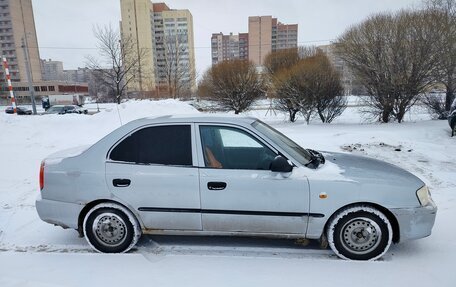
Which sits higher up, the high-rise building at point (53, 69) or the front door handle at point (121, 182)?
the high-rise building at point (53, 69)

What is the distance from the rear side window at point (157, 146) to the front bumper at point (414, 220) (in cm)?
238

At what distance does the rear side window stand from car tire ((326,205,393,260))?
1.82 m

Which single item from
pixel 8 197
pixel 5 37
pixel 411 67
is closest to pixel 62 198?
pixel 8 197

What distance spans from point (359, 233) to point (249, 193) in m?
1.29

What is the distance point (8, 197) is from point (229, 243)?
14.4 feet

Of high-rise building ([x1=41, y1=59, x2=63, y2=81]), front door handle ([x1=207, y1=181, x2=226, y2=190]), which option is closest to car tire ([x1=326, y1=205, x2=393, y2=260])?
front door handle ([x1=207, y1=181, x2=226, y2=190])

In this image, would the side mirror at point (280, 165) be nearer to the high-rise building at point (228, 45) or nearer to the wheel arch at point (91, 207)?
the wheel arch at point (91, 207)

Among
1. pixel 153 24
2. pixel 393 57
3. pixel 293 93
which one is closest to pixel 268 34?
pixel 153 24

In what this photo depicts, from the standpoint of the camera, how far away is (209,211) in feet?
10.4

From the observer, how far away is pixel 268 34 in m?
72.8

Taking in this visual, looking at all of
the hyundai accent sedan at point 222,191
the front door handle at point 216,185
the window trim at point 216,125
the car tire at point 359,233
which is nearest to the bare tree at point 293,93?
the hyundai accent sedan at point 222,191

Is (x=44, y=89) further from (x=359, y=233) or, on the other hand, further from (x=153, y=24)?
(x=359, y=233)

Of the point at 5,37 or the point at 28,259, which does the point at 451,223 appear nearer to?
the point at 28,259

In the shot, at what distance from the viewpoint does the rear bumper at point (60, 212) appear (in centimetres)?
333
